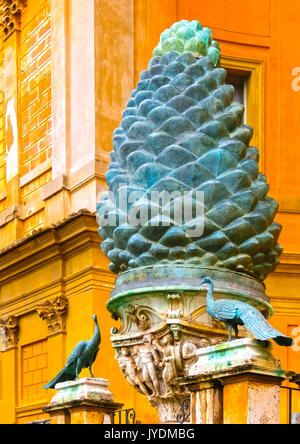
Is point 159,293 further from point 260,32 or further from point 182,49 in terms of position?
point 260,32

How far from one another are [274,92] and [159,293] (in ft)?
43.2

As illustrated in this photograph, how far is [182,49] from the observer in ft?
29.5

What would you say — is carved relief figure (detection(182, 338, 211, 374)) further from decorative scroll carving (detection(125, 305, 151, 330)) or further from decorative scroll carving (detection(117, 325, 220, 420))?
decorative scroll carving (detection(125, 305, 151, 330))

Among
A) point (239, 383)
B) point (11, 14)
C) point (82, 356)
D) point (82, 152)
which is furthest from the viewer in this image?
point (11, 14)

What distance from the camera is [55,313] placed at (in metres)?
19.6

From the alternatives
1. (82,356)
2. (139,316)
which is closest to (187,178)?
(139,316)

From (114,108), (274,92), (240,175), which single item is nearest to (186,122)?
(240,175)

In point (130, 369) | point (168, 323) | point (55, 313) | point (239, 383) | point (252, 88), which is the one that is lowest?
point (239, 383)

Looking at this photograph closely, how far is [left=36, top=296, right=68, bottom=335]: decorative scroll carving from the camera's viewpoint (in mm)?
19453

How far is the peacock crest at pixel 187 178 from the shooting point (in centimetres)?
824

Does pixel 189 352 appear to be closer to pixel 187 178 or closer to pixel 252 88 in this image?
pixel 187 178

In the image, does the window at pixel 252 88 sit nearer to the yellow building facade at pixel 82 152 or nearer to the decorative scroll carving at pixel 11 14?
the yellow building facade at pixel 82 152

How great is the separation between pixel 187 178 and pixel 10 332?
13512mm
